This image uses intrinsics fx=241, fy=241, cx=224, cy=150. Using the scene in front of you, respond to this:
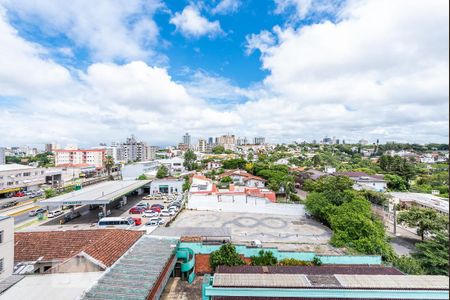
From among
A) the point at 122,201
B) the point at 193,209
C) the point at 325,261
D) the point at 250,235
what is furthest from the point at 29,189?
the point at 325,261

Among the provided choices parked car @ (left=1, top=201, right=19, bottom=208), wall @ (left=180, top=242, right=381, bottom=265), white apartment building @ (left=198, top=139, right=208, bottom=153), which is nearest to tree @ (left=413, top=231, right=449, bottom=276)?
wall @ (left=180, top=242, right=381, bottom=265)

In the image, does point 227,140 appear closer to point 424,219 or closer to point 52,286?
point 424,219

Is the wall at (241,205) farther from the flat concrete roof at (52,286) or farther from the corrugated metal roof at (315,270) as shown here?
the flat concrete roof at (52,286)

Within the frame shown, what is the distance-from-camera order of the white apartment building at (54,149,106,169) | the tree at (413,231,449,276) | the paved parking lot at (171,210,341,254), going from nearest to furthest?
the tree at (413,231,449,276) < the paved parking lot at (171,210,341,254) < the white apartment building at (54,149,106,169)

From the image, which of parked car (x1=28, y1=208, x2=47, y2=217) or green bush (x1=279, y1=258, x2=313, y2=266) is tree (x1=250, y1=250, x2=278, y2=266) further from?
parked car (x1=28, y1=208, x2=47, y2=217)

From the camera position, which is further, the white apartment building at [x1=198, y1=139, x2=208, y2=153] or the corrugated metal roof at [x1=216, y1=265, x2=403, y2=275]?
the white apartment building at [x1=198, y1=139, x2=208, y2=153]

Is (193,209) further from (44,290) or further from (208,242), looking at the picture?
(44,290)

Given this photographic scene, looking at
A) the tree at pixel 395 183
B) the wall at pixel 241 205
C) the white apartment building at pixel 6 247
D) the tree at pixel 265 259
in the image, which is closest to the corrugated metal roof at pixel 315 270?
the tree at pixel 265 259
